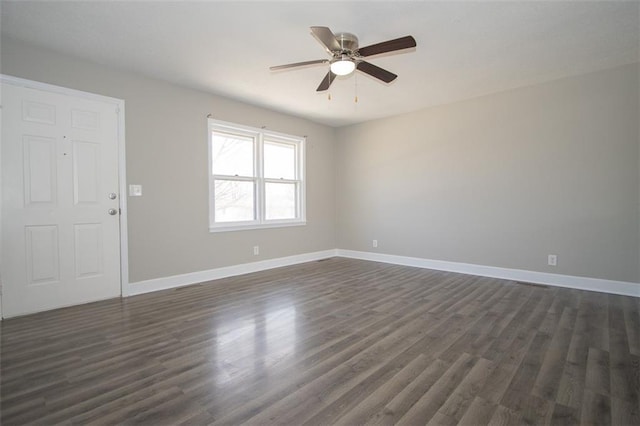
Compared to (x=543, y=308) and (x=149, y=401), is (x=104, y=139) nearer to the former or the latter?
(x=149, y=401)

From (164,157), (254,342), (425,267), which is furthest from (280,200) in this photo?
(254,342)

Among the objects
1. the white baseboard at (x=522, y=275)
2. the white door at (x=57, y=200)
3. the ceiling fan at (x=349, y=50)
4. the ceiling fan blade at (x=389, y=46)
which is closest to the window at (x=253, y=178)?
the white door at (x=57, y=200)

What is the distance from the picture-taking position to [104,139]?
3.43 meters

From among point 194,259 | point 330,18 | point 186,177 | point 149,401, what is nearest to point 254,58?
point 330,18

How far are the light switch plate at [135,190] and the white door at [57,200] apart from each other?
0.14 meters

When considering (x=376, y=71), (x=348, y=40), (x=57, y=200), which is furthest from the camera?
(x=57, y=200)

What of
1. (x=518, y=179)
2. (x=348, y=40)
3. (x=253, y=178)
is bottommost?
(x=518, y=179)

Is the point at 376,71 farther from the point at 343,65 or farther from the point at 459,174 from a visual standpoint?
the point at 459,174

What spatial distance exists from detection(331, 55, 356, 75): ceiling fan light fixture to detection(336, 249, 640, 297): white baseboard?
11.4 feet

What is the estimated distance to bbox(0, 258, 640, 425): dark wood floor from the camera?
159cm

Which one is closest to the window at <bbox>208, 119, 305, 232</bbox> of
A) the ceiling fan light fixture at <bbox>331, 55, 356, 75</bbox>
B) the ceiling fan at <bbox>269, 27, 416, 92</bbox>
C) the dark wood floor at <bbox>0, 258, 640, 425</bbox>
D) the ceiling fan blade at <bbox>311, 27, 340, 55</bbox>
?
the dark wood floor at <bbox>0, 258, 640, 425</bbox>

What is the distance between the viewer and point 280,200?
5.46m

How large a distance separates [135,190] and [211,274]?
1.49 metres

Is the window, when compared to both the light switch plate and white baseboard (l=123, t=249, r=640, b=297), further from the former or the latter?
the light switch plate
